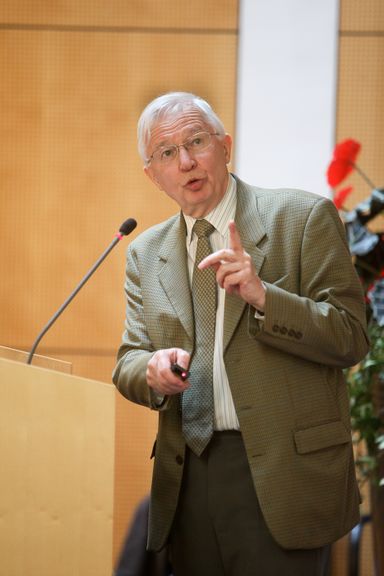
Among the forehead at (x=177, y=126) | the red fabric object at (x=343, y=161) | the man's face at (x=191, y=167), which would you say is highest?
the forehead at (x=177, y=126)

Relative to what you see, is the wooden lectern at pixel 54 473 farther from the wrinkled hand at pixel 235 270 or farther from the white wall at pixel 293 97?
the white wall at pixel 293 97

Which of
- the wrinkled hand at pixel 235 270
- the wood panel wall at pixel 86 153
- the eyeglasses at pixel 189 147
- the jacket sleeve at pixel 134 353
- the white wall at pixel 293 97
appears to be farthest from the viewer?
the wood panel wall at pixel 86 153

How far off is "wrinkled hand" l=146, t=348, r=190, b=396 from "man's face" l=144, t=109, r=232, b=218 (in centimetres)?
41

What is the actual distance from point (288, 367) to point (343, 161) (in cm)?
155

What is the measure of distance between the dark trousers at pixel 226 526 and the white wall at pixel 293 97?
2294mm

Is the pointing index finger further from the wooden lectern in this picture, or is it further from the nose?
the wooden lectern

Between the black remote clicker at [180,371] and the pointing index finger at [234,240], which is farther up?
the pointing index finger at [234,240]

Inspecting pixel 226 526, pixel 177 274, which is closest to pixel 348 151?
pixel 177 274

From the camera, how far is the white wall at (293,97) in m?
4.03

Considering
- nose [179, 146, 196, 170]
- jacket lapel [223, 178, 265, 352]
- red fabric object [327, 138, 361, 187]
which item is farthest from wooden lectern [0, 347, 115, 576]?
red fabric object [327, 138, 361, 187]

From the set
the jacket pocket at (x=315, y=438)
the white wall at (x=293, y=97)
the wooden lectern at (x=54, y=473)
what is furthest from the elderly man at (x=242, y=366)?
the white wall at (x=293, y=97)

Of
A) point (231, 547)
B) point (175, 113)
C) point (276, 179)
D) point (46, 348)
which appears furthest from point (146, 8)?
point (231, 547)

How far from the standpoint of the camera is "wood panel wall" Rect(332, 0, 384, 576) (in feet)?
13.3

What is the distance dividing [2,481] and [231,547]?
0.53 meters
